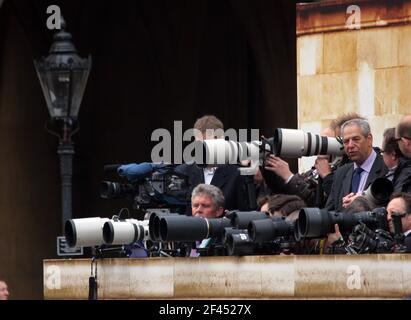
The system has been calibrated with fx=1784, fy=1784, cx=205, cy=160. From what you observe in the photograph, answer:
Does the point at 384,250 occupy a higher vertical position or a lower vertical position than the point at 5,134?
lower

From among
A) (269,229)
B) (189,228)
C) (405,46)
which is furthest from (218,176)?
(405,46)

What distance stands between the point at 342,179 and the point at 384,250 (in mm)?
1954

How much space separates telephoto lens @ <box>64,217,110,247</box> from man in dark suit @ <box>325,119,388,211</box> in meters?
1.87

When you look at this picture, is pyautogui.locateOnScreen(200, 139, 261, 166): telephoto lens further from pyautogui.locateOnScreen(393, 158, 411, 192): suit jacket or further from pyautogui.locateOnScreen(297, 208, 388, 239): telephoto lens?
pyautogui.locateOnScreen(297, 208, 388, 239): telephoto lens

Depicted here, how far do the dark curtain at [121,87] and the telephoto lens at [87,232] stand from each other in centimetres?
1465

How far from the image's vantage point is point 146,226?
14.4 metres

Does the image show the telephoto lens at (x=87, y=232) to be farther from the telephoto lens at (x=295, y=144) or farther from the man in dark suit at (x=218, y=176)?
the telephoto lens at (x=295, y=144)

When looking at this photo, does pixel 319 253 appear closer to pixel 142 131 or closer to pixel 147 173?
pixel 147 173

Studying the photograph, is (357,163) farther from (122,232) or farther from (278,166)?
(122,232)

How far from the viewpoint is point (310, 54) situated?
19.4 metres

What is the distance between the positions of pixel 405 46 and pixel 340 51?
89cm

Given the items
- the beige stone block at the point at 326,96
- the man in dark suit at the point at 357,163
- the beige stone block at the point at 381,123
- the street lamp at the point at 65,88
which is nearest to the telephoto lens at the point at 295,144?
the man in dark suit at the point at 357,163

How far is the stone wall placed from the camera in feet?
60.5

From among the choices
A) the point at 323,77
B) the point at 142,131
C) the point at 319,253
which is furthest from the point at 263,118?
the point at 319,253
